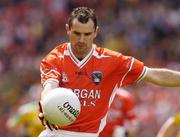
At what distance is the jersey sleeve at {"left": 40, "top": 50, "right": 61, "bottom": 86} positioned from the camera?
346 inches

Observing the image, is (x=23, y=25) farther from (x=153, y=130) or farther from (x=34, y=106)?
(x=34, y=106)

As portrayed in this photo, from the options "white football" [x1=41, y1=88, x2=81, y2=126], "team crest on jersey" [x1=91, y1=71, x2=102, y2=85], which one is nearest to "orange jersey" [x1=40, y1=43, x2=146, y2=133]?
"team crest on jersey" [x1=91, y1=71, x2=102, y2=85]

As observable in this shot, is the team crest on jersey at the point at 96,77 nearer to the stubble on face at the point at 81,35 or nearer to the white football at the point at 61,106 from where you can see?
the stubble on face at the point at 81,35

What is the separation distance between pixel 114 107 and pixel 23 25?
11836mm

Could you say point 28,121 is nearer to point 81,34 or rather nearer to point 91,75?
point 91,75

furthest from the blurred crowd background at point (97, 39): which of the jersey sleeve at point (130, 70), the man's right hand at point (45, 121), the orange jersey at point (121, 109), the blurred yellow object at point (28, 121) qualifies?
the man's right hand at point (45, 121)

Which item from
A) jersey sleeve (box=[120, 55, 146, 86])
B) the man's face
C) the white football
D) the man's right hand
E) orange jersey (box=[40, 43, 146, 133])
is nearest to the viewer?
the white football

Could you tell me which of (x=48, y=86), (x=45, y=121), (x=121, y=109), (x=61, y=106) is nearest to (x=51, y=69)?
(x=48, y=86)

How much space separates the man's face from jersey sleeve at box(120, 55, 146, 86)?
1.57ft

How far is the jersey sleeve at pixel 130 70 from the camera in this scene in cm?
907

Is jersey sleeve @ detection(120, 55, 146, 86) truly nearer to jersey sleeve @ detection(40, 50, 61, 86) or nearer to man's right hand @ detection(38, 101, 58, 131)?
jersey sleeve @ detection(40, 50, 61, 86)

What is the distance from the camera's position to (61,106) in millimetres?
8188

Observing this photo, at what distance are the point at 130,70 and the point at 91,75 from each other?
0.43 meters

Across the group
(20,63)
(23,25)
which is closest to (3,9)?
(23,25)
